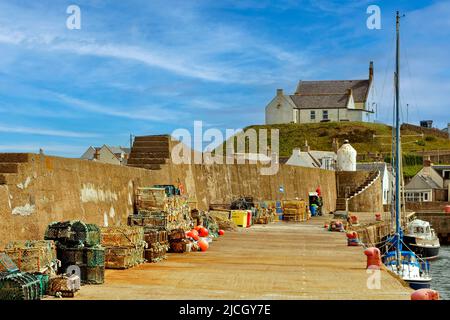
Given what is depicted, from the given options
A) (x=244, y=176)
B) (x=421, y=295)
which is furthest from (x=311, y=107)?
(x=421, y=295)

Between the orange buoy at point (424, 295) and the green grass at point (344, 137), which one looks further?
the green grass at point (344, 137)

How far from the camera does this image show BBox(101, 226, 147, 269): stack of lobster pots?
13844 millimetres

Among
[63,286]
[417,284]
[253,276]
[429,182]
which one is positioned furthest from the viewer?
[429,182]

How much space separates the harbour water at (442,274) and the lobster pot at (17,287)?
1743 centimetres

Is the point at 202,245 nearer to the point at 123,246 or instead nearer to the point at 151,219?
the point at 151,219

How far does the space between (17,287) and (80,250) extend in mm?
2429

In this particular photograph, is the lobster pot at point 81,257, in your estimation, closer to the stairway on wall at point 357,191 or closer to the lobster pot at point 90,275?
the lobster pot at point 90,275

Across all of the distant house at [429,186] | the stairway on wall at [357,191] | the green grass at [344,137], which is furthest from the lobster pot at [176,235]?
the green grass at [344,137]

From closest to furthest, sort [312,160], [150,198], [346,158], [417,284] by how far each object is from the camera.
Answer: [150,198] → [417,284] → [346,158] → [312,160]

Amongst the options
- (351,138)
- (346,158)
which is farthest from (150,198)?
(351,138)

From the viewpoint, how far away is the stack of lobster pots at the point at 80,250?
11781 millimetres

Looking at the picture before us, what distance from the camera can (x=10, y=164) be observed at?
13609mm
